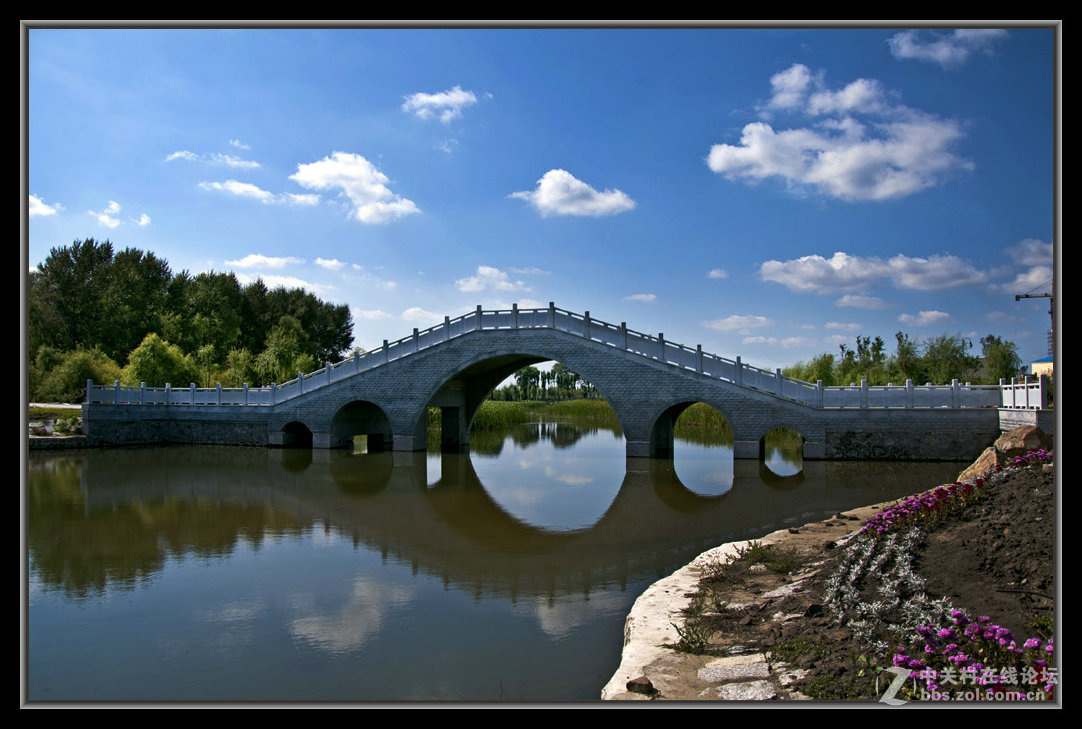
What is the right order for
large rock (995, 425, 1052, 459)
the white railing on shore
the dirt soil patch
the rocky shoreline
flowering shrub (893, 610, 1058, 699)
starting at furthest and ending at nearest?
the white railing on shore, large rock (995, 425, 1052, 459), the rocky shoreline, the dirt soil patch, flowering shrub (893, 610, 1058, 699)

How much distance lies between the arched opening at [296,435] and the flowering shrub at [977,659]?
23953 mm

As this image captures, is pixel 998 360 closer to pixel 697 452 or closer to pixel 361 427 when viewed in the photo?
pixel 697 452

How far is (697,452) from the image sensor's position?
2438 centimetres

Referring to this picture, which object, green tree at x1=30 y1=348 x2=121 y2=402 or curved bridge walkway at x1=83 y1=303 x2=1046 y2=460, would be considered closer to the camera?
curved bridge walkway at x1=83 y1=303 x2=1046 y2=460

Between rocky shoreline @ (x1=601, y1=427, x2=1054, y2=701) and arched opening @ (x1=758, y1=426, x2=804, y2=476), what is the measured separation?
1151 cm

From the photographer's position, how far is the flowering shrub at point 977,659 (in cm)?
381

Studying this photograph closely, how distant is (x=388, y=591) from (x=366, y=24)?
622 centimetres

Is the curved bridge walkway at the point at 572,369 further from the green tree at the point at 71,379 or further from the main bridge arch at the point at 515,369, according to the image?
the green tree at the point at 71,379

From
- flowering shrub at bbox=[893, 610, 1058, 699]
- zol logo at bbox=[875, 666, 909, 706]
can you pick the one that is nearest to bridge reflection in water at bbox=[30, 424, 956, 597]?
flowering shrub at bbox=[893, 610, 1058, 699]

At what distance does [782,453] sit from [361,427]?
53.1 feet

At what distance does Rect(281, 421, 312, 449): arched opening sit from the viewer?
2573 centimetres

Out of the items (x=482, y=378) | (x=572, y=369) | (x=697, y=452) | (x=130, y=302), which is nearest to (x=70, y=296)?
(x=130, y=302)

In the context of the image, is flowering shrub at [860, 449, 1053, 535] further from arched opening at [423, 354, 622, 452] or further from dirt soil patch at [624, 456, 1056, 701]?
arched opening at [423, 354, 622, 452]

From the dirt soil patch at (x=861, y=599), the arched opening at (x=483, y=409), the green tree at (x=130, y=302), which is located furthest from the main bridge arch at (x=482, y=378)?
the green tree at (x=130, y=302)
